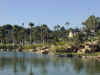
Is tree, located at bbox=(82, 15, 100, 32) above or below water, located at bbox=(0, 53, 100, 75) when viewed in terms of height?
above

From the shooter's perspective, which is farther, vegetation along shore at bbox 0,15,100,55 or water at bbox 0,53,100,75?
vegetation along shore at bbox 0,15,100,55

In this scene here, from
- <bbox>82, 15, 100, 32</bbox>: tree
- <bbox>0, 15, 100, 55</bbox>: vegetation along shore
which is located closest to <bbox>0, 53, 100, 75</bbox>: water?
<bbox>0, 15, 100, 55</bbox>: vegetation along shore

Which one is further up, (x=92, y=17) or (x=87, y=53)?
(x=92, y=17)

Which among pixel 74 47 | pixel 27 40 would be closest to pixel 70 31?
pixel 27 40

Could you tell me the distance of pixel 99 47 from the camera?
96.2m

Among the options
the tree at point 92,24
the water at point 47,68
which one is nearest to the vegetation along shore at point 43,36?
the tree at point 92,24

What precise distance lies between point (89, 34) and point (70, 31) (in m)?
24.1

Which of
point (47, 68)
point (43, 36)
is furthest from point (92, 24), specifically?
point (47, 68)

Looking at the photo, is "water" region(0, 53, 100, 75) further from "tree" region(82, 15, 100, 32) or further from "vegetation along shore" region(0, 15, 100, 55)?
"tree" region(82, 15, 100, 32)

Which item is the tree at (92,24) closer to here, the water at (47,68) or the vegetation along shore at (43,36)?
the vegetation along shore at (43,36)

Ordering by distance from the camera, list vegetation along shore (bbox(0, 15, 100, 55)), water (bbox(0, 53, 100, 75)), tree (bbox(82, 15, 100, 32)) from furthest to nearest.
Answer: tree (bbox(82, 15, 100, 32))
vegetation along shore (bbox(0, 15, 100, 55))
water (bbox(0, 53, 100, 75))

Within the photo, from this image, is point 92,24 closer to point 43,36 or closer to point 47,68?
point 43,36

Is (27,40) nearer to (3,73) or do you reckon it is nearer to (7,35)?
(7,35)

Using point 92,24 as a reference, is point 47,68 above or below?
below
